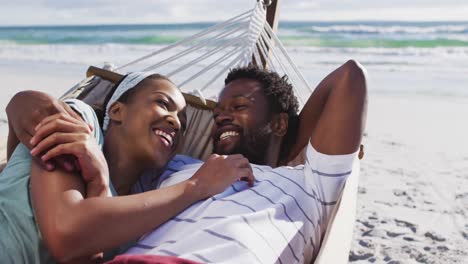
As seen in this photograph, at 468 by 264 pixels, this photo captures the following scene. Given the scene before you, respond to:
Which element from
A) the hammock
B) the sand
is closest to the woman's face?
the hammock

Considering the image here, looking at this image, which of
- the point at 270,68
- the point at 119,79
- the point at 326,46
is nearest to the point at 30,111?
the point at 119,79

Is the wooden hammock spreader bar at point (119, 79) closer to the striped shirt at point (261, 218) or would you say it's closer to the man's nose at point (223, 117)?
the man's nose at point (223, 117)

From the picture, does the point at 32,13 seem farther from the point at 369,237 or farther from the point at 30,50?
the point at 369,237

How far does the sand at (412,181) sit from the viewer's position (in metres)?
2.85

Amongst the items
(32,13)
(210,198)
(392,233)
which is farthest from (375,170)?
(32,13)

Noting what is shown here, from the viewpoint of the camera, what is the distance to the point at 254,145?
1.72m

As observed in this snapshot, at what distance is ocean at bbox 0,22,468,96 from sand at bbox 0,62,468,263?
3.69 feet

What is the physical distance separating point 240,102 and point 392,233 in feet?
5.12

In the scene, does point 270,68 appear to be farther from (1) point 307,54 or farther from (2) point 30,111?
(1) point 307,54

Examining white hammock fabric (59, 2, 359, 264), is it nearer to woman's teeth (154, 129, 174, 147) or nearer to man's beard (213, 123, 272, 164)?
man's beard (213, 123, 272, 164)

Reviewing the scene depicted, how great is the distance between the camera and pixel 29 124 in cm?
134

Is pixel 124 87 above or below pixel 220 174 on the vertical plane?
above

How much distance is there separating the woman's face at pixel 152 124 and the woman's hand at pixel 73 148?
233mm

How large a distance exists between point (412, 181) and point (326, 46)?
8.18 meters
